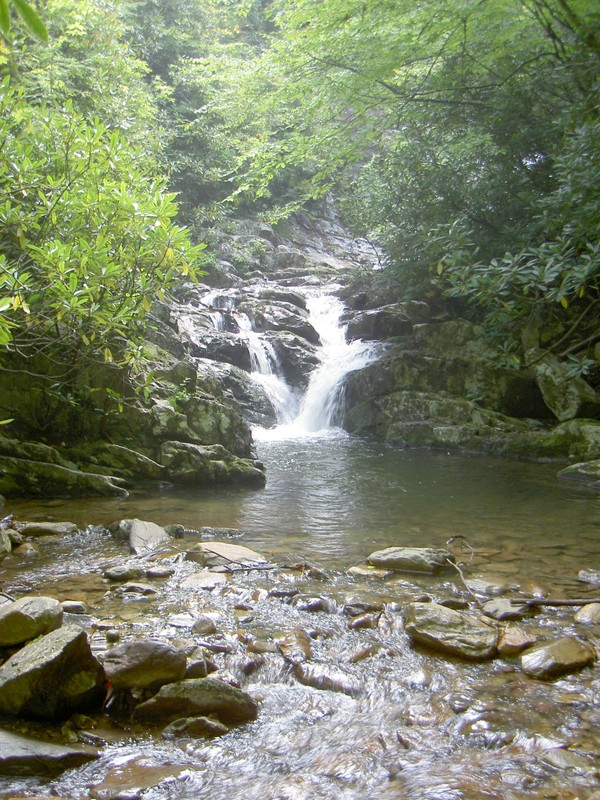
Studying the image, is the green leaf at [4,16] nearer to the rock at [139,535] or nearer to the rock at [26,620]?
the rock at [26,620]

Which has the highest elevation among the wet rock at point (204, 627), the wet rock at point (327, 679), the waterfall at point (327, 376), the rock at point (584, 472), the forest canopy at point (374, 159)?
the forest canopy at point (374, 159)

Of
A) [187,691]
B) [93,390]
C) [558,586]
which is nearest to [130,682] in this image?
[187,691]

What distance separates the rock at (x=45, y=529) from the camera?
4855 mm

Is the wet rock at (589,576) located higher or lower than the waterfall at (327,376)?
lower

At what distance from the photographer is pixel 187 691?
7.65ft

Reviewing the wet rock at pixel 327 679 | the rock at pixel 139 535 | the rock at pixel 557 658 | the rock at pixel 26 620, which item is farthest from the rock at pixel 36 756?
the rock at pixel 139 535

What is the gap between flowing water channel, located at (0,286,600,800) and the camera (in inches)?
78.6

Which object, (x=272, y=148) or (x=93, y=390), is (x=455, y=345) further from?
(x=93, y=390)

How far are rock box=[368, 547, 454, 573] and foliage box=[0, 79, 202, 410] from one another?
3148 millimetres

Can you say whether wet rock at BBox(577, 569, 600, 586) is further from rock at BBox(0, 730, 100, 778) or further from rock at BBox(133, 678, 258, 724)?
rock at BBox(0, 730, 100, 778)

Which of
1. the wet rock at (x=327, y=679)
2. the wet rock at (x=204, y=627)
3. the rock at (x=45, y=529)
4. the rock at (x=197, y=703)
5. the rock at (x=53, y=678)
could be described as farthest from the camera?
the rock at (x=45, y=529)

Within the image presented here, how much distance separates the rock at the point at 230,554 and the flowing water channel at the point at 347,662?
7.4 inches

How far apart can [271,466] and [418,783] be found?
7.29m

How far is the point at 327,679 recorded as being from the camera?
271cm
